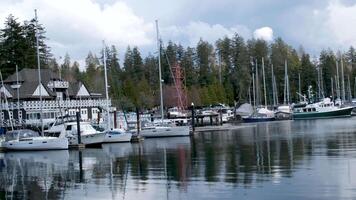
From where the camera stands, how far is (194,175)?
1026 inches

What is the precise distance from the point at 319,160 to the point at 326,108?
267 feet

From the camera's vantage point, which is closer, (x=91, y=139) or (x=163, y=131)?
(x=91, y=139)

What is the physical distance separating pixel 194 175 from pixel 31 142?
26.2 m

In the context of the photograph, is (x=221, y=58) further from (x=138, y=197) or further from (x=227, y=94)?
(x=138, y=197)

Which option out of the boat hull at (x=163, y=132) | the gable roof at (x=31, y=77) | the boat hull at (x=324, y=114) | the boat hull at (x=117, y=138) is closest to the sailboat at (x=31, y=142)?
the boat hull at (x=117, y=138)

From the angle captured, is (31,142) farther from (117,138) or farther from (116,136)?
(117,138)

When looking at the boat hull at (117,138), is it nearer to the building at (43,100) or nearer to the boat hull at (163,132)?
the boat hull at (163,132)

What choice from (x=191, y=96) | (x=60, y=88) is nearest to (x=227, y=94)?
(x=191, y=96)

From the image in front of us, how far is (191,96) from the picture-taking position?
122875mm

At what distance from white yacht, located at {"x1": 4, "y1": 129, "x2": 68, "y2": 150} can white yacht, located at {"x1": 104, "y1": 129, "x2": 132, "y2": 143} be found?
5749 mm

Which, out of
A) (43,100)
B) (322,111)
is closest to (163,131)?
(43,100)

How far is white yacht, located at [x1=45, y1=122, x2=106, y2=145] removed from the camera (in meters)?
51.6

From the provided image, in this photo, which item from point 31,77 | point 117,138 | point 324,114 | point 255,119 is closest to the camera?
point 117,138

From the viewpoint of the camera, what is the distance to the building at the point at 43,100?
76500 mm
